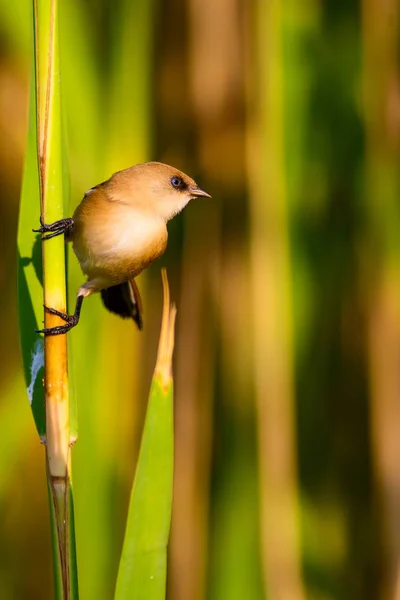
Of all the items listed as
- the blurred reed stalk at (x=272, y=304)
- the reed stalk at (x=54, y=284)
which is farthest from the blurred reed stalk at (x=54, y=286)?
the blurred reed stalk at (x=272, y=304)

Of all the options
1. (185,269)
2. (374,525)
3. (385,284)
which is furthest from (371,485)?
(185,269)

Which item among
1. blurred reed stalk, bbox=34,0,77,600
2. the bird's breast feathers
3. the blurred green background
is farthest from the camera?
the blurred green background

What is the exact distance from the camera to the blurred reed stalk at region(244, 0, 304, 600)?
3.28ft

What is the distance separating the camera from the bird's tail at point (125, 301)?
34.8 inches

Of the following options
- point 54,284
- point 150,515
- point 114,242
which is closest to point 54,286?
point 54,284

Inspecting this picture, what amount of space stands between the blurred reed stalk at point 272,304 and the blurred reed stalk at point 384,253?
13cm

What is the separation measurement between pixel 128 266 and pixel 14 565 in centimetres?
64

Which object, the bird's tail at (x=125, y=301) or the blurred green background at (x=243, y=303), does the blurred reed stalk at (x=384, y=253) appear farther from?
the bird's tail at (x=125, y=301)

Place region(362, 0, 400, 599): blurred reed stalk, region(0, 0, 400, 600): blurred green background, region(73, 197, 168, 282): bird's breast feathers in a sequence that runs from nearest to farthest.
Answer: region(73, 197, 168, 282): bird's breast feathers < region(0, 0, 400, 600): blurred green background < region(362, 0, 400, 599): blurred reed stalk

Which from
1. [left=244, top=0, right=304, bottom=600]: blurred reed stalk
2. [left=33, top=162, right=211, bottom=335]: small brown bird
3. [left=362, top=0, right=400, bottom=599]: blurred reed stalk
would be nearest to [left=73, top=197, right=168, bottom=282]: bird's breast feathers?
[left=33, top=162, right=211, bottom=335]: small brown bird

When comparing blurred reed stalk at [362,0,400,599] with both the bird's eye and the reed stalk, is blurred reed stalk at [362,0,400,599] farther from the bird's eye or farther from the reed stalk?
the reed stalk

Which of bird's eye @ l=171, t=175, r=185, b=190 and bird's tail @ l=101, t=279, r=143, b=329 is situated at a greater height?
bird's eye @ l=171, t=175, r=185, b=190

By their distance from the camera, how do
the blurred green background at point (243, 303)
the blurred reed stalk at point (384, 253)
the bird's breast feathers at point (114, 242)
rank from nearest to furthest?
the bird's breast feathers at point (114, 242)
the blurred green background at point (243, 303)
the blurred reed stalk at point (384, 253)

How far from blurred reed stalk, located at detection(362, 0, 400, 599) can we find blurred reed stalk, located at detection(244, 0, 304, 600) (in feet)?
0.44
